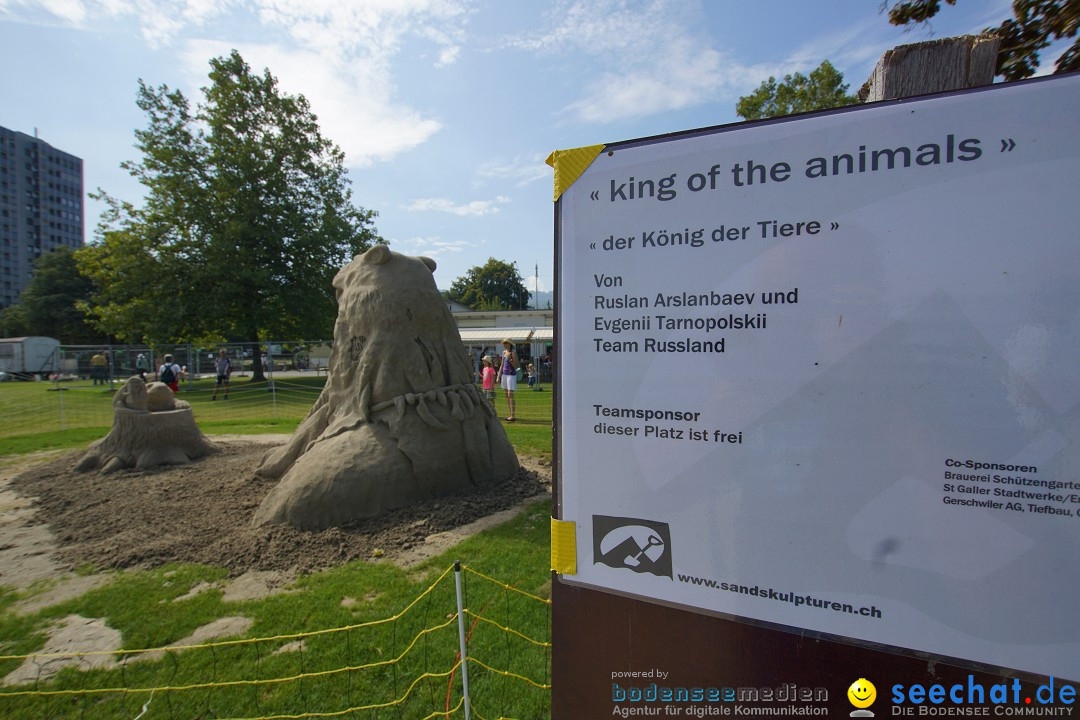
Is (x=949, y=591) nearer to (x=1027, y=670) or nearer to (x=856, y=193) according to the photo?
(x=1027, y=670)

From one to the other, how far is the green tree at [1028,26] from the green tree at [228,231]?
77.4 feet

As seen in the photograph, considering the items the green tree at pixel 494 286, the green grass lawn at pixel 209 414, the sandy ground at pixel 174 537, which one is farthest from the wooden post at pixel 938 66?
the green tree at pixel 494 286

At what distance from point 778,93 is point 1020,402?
866 inches

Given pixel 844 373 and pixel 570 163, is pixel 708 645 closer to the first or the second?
pixel 844 373

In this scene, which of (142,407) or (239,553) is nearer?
(239,553)

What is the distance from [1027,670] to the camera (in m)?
1.36

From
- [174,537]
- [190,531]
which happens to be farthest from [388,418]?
[174,537]

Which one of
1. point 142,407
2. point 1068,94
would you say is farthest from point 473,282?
point 1068,94

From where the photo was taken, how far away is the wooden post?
1635 mm

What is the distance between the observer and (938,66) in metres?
1.69

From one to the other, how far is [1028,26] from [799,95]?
16.2 metres

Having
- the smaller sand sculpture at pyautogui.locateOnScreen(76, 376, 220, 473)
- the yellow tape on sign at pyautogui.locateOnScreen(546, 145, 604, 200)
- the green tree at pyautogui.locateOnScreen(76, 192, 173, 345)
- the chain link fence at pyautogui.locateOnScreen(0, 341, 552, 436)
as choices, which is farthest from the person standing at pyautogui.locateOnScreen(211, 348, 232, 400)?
the yellow tape on sign at pyautogui.locateOnScreen(546, 145, 604, 200)

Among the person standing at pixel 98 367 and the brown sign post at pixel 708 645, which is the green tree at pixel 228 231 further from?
the brown sign post at pixel 708 645

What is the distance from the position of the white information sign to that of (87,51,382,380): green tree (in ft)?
79.4
